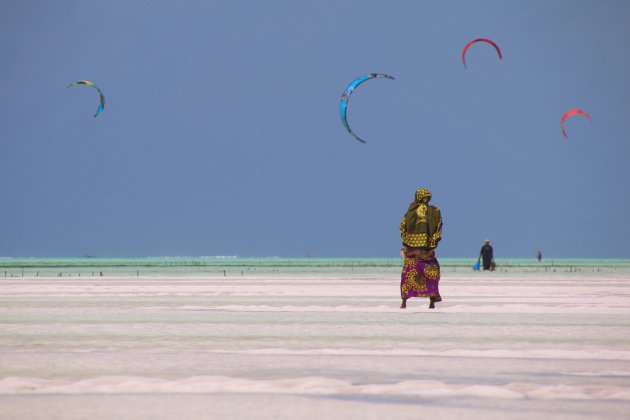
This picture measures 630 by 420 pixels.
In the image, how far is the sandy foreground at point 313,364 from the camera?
6.63m

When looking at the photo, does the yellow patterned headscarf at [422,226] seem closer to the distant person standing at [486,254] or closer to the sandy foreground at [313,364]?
the sandy foreground at [313,364]

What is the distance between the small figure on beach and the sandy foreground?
0.96m

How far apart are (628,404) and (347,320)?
804cm

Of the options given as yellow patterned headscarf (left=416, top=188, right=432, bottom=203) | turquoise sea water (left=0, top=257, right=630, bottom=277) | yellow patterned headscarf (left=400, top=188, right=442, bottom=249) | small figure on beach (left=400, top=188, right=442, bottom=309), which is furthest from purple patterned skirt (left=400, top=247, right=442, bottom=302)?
turquoise sea water (left=0, top=257, right=630, bottom=277)

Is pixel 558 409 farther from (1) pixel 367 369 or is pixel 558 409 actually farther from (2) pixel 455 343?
(2) pixel 455 343

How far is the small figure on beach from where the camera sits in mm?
17703

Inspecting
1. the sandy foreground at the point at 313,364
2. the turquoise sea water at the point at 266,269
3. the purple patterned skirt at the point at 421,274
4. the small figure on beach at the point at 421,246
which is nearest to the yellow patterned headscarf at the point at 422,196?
the small figure on beach at the point at 421,246

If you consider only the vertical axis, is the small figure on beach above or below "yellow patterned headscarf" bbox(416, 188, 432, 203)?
below

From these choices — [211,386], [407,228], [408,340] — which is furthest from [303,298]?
[211,386]

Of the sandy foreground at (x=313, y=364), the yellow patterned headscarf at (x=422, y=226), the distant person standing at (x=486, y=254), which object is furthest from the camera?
the distant person standing at (x=486, y=254)

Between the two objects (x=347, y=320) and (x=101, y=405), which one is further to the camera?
(x=347, y=320)

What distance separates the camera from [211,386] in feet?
24.8

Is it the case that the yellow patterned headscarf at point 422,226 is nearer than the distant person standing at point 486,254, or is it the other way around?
the yellow patterned headscarf at point 422,226

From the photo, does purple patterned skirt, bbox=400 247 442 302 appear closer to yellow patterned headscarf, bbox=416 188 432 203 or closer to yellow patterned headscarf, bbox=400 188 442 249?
yellow patterned headscarf, bbox=400 188 442 249
